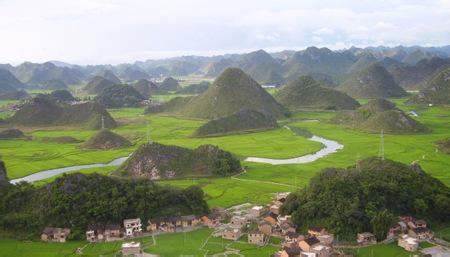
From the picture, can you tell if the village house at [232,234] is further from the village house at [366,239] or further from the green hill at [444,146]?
the green hill at [444,146]

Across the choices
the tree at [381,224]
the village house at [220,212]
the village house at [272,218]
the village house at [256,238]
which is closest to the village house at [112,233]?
the village house at [220,212]

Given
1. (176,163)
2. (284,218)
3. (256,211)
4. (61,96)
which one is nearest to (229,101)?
(61,96)

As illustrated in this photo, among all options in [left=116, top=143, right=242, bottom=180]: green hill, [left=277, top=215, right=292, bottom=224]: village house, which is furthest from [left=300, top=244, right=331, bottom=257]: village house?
[left=116, top=143, right=242, bottom=180]: green hill

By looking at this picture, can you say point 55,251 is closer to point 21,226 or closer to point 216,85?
point 21,226

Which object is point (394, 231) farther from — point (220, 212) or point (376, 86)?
point (376, 86)

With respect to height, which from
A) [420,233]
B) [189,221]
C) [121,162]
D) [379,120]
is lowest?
[420,233]
